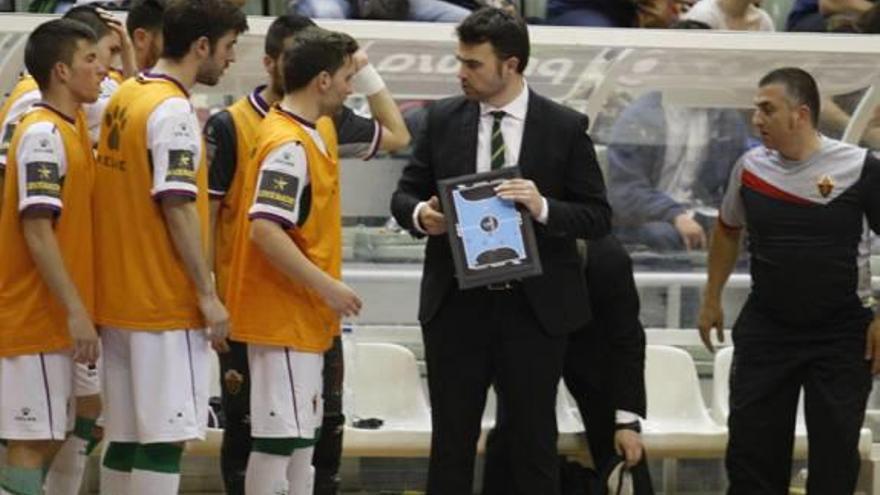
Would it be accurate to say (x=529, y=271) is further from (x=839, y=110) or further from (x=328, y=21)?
(x=839, y=110)

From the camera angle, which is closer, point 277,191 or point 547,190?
point 277,191

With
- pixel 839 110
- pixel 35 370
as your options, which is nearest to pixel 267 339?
pixel 35 370

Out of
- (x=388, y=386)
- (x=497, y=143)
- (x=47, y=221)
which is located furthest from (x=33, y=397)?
(x=388, y=386)

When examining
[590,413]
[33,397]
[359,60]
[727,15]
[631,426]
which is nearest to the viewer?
[33,397]

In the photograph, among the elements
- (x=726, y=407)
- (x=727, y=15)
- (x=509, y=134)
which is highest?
(x=509, y=134)

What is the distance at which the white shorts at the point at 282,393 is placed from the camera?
5.85 m

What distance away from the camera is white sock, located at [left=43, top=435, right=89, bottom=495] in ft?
Answer: 19.8

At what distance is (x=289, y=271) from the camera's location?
18.9 feet

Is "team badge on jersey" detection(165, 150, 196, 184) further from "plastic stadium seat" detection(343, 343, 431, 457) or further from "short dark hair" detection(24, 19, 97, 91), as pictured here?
"plastic stadium seat" detection(343, 343, 431, 457)

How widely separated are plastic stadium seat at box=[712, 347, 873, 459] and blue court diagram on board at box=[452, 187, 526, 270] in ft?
5.42

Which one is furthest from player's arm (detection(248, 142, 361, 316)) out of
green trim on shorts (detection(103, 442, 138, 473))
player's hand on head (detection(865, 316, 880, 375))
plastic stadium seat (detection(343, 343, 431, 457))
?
player's hand on head (detection(865, 316, 880, 375))

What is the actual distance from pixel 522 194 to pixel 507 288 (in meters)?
0.36

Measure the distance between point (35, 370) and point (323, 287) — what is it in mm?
864

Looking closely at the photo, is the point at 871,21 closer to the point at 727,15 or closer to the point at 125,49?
the point at 727,15
